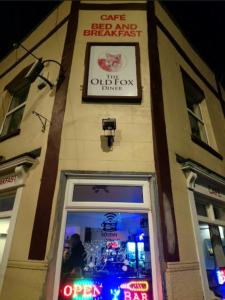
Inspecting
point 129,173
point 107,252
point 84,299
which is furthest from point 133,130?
point 84,299

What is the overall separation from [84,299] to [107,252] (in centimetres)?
58

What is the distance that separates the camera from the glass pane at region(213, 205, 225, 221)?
14.4 feet

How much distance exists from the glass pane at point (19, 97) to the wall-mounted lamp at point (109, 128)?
3346 mm

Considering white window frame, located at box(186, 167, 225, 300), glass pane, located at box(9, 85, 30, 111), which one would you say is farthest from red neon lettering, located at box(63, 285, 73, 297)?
glass pane, located at box(9, 85, 30, 111)

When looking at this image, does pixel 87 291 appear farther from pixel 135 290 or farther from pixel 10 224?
pixel 10 224

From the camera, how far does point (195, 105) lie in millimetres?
5938

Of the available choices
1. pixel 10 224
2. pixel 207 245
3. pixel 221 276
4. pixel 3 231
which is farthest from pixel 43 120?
pixel 221 276

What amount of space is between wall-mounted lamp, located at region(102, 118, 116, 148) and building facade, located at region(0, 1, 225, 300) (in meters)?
0.02

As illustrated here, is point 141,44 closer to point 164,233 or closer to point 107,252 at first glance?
point 164,233

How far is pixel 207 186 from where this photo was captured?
413 cm

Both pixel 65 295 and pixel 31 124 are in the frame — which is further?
pixel 31 124

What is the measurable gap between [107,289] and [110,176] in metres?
1.43

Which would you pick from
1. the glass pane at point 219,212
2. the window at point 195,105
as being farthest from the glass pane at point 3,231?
the window at point 195,105

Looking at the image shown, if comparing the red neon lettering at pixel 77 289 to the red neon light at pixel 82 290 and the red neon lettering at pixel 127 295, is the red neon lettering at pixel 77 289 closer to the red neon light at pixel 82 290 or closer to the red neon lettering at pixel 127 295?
the red neon light at pixel 82 290
